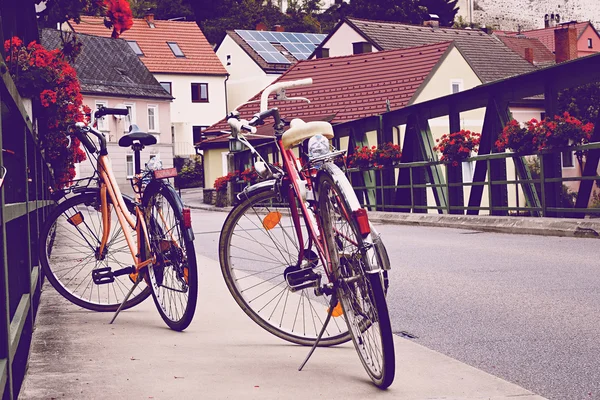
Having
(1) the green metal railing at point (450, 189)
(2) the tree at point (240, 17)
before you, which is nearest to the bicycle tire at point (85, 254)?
(1) the green metal railing at point (450, 189)

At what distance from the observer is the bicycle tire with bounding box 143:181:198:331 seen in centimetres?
511

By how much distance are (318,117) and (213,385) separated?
3532 cm

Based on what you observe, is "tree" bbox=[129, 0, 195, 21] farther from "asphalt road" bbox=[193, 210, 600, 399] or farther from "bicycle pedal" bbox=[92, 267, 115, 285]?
"bicycle pedal" bbox=[92, 267, 115, 285]

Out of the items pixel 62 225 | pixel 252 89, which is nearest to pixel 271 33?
pixel 252 89

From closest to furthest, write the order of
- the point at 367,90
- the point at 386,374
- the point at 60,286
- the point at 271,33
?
the point at 386,374 < the point at 60,286 < the point at 367,90 < the point at 271,33

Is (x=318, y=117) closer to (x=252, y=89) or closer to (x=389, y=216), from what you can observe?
(x=389, y=216)

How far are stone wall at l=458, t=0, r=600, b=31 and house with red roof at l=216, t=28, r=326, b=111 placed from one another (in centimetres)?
5542

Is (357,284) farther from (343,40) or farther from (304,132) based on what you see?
(343,40)

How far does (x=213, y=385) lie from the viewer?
159 inches

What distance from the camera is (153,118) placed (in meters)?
58.8

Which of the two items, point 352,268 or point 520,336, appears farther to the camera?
point 520,336

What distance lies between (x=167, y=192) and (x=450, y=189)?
13751 mm

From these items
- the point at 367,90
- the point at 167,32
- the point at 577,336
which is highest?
the point at 167,32

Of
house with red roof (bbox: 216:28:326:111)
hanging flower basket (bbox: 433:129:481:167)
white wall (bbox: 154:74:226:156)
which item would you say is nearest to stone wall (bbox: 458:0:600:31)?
house with red roof (bbox: 216:28:326:111)
